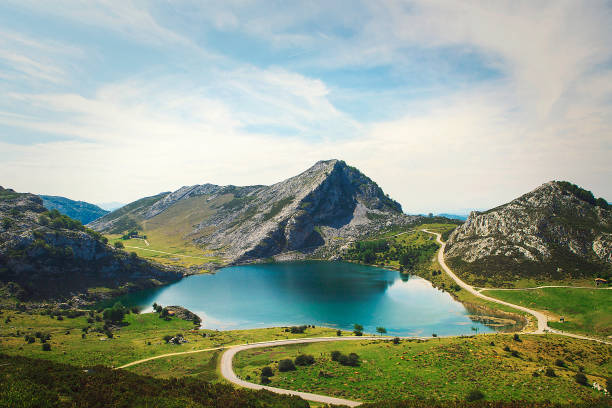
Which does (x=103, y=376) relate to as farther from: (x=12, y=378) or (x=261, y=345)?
(x=261, y=345)

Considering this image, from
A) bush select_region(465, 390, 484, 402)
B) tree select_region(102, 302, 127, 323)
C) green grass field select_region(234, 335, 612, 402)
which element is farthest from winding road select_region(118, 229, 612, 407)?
tree select_region(102, 302, 127, 323)

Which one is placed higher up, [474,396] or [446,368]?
[474,396]

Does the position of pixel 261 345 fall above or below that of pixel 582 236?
below

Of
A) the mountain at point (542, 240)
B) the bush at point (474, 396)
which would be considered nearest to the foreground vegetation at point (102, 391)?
the bush at point (474, 396)

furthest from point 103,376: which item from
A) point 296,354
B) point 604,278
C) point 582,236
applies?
point 582,236

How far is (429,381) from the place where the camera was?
52.8m

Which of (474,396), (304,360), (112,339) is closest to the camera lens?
(474,396)

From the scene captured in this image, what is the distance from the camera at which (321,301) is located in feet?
420

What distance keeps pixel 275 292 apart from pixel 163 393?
111 meters

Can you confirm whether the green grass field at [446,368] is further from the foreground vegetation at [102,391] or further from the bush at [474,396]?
the foreground vegetation at [102,391]

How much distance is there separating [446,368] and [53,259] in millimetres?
166224

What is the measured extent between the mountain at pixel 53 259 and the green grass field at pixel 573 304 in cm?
17556

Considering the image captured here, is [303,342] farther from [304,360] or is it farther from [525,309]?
[525,309]

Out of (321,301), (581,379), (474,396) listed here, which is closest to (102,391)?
(474,396)
